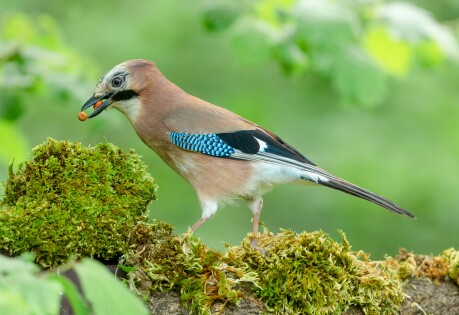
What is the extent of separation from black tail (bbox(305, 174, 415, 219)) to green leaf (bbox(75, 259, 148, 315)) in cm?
375

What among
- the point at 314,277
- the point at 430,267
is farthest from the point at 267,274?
the point at 430,267

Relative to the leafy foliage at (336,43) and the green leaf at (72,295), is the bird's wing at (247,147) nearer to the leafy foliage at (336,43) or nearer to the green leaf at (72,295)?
the leafy foliage at (336,43)

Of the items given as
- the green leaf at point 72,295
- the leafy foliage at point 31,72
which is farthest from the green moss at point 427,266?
the green leaf at point 72,295

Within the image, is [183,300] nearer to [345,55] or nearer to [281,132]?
[345,55]

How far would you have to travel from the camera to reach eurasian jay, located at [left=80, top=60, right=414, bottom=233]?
6242mm

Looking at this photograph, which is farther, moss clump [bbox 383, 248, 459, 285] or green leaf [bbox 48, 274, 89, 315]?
moss clump [bbox 383, 248, 459, 285]

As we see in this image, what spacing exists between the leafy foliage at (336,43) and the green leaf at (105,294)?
416cm

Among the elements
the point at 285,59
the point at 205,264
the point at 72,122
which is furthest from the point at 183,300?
the point at 72,122

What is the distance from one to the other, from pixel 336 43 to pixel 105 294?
4250 millimetres

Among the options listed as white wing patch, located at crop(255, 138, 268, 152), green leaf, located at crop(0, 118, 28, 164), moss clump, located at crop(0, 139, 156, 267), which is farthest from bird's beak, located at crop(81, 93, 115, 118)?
green leaf, located at crop(0, 118, 28, 164)

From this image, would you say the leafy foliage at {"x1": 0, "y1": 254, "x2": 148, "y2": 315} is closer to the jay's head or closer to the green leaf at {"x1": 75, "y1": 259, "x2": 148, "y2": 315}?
the green leaf at {"x1": 75, "y1": 259, "x2": 148, "y2": 315}

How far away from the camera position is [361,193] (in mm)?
6027

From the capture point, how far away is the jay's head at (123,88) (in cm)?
625

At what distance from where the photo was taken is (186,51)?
12.6 meters
